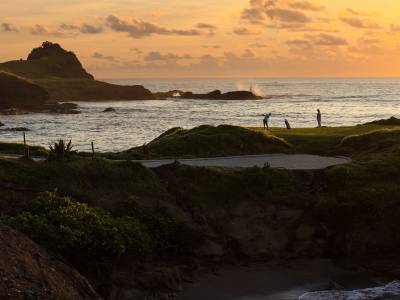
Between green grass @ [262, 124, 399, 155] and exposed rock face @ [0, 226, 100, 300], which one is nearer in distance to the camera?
exposed rock face @ [0, 226, 100, 300]

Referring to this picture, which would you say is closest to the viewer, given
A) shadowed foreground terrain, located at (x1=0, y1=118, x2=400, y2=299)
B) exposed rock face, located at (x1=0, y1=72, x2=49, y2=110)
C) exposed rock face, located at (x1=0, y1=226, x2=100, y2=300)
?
exposed rock face, located at (x1=0, y1=226, x2=100, y2=300)

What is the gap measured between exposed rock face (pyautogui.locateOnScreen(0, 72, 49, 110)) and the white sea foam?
373 ft

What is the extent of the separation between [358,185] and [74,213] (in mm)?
11558

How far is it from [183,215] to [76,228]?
465cm

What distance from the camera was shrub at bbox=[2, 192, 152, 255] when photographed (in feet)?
57.3

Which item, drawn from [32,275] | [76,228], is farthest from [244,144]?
[32,275]

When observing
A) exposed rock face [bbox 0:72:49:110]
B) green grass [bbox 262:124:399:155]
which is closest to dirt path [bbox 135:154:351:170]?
green grass [bbox 262:124:399:155]

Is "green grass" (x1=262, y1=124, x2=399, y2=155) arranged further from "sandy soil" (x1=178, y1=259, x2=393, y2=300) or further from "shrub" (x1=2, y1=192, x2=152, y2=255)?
"shrub" (x1=2, y1=192, x2=152, y2=255)

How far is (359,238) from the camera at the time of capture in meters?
22.3

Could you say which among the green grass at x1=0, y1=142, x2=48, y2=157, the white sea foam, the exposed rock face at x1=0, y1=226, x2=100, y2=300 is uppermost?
the green grass at x1=0, y1=142, x2=48, y2=157

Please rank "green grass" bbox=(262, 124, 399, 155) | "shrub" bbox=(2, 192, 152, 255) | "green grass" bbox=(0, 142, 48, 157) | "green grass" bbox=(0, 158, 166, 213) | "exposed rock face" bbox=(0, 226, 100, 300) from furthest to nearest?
"green grass" bbox=(262, 124, 399, 155), "green grass" bbox=(0, 142, 48, 157), "green grass" bbox=(0, 158, 166, 213), "shrub" bbox=(2, 192, 152, 255), "exposed rock face" bbox=(0, 226, 100, 300)

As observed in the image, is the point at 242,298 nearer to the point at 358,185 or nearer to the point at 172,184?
the point at 172,184

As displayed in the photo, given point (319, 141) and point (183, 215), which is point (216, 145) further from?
point (183, 215)

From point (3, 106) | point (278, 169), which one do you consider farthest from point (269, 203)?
point (3, 106)
